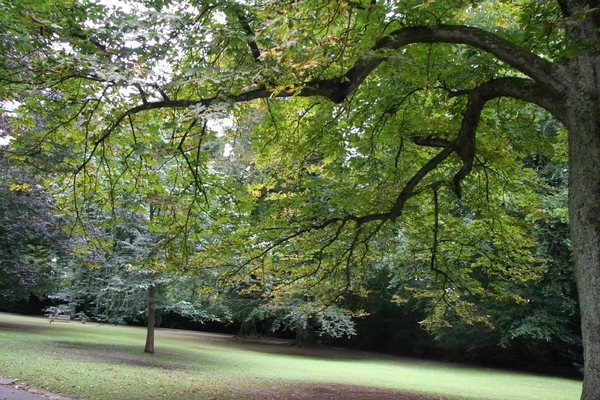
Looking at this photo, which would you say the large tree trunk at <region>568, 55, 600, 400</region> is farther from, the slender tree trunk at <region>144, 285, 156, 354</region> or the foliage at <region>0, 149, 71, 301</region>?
the foliage at <region>0, 149, 71, 301</region>

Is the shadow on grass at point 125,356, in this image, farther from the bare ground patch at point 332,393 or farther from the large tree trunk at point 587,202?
the large tree trunk at point 587,202

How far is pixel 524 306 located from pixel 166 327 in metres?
28.8

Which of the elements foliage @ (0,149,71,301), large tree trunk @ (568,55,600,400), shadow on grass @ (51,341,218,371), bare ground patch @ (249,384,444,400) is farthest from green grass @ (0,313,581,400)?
large tree trunk @ (568,55,600,400)

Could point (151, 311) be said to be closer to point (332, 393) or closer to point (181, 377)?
point (181, 377)

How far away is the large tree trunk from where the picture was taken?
432cm

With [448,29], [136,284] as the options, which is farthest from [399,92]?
[136,284]

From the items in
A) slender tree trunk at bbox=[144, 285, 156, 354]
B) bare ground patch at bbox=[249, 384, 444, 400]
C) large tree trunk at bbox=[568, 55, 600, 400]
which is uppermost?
large tree trunk at bbox=[568, 55, 600, 400]

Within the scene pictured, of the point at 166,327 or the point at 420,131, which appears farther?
the point at 166,327

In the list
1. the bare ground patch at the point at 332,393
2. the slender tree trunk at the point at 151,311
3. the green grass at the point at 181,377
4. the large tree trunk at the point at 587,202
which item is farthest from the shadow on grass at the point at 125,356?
the large tree trunk at the point at 587,202

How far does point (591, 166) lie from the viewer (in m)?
4.60

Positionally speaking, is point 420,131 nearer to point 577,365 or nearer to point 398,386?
point 398,386

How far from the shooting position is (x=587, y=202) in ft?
14.9

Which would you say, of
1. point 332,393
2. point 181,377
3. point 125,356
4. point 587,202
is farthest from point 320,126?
point 125,356

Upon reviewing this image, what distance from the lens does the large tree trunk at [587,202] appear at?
4320mm
